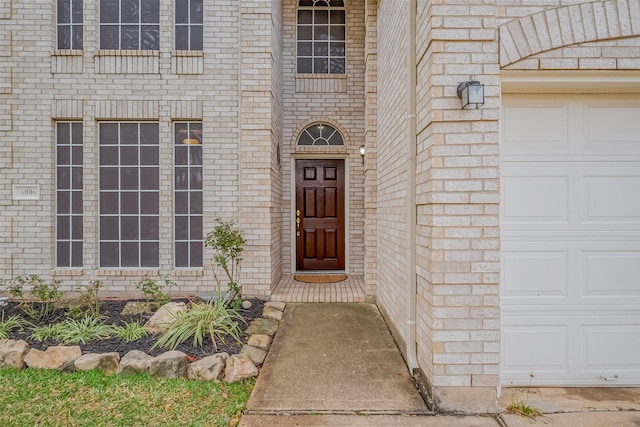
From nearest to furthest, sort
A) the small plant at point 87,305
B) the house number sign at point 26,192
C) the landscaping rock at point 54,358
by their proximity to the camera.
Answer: the landscaping rock at point 54,358 < the small plant at point 87,305 < the house number sign at point 26,192

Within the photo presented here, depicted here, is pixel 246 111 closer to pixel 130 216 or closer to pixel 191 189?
pixel 191 189

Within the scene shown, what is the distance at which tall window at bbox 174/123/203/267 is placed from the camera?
15.3 feet

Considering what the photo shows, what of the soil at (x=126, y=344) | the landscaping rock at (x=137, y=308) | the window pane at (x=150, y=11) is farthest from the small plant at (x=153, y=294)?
the window pane at (x=150, y=11)

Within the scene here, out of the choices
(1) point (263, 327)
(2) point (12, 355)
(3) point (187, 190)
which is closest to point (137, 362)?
(2) point (12, 355)

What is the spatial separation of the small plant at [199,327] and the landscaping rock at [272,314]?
46 centimetres

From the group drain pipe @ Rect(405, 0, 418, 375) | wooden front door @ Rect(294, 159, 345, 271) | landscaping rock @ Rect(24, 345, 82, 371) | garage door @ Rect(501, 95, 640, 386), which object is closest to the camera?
garage door @ Rect(501, 95, 640, 386)

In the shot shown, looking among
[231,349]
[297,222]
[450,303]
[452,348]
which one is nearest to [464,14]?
[450,303]

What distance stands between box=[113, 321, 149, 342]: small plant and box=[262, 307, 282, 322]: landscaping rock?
4.06 ft

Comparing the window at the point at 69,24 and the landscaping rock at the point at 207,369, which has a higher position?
the window at the point at 69,24

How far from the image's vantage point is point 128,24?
4.61m

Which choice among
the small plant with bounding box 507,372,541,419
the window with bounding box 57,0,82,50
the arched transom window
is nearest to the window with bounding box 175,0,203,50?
the window with bounding box 57,0,82,50

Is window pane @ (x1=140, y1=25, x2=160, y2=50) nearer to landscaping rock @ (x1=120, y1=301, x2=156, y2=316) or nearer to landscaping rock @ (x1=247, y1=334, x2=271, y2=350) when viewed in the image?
landscaping rock @ (x1=120, y1=301, x2=156, y2=316)

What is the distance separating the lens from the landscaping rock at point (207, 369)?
2.66 m

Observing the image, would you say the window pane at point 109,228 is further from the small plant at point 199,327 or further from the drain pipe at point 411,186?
the drain pipe at point 411,186
